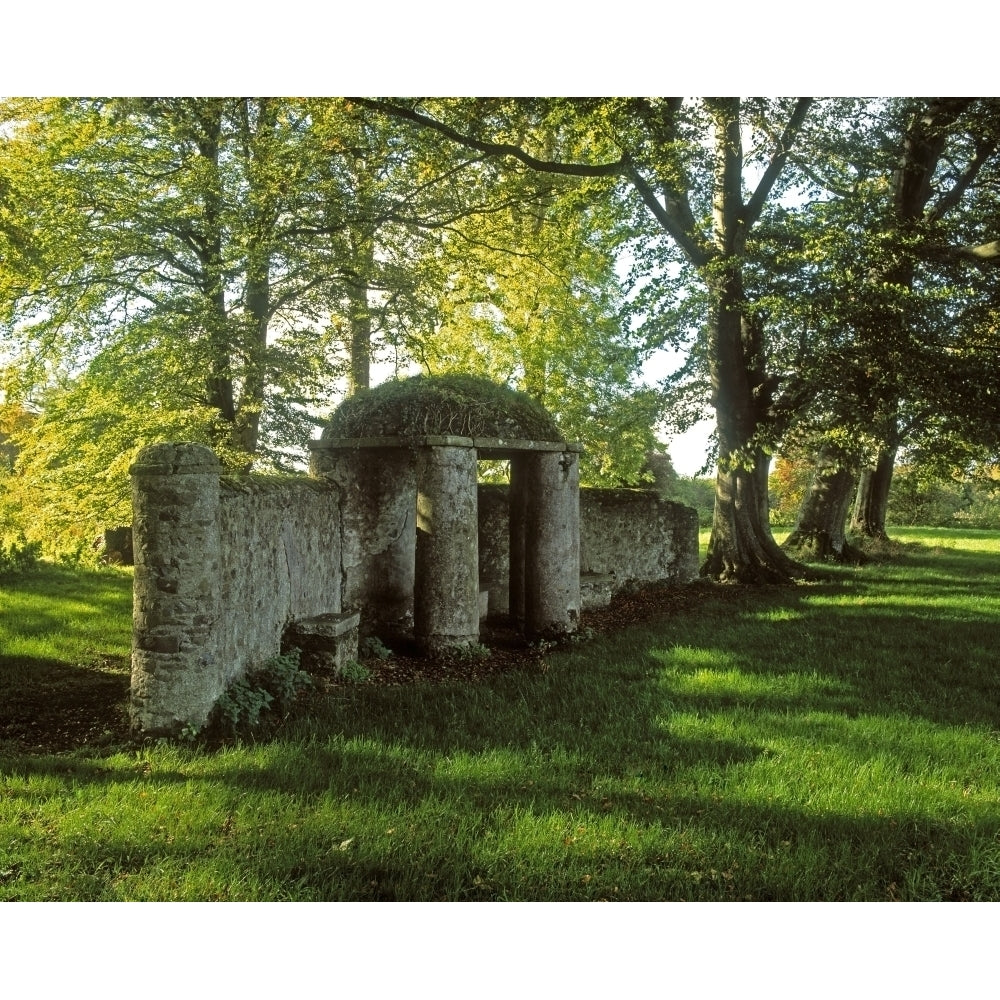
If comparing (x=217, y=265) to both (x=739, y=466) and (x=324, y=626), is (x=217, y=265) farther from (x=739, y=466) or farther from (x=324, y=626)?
(x=739, y=466)

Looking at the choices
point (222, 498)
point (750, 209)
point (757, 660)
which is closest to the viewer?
point (222, 498)

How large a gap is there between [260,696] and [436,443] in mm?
3064

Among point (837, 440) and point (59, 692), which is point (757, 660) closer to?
point (837, 440)

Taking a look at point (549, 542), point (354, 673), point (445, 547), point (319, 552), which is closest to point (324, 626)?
point (354, 673)

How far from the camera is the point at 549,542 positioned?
890 centimetres

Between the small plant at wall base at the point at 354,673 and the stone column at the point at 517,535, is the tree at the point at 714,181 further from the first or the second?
the small plant at wall base at the point at 354,673

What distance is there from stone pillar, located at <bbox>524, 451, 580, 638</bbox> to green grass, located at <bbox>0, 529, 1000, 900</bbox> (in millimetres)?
1803

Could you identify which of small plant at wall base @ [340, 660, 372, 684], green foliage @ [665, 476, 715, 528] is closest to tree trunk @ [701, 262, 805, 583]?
small plant at wall base @ [340, 660, 372, 684]

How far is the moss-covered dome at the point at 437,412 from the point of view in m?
8.00

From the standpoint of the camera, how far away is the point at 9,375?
11477 mm

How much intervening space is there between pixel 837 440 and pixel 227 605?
8.62 meters

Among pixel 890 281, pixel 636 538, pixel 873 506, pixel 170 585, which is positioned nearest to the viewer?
pixel 170 585
